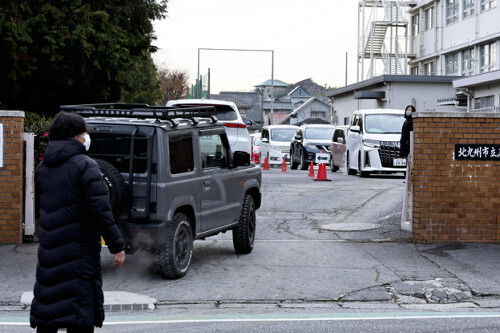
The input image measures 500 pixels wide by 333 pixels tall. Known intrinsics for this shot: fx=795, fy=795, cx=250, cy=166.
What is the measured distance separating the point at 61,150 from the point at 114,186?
2.95 metres

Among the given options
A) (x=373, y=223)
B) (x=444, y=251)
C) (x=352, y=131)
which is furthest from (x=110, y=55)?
(x=444, y=251)

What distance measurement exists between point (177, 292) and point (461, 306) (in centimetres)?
288

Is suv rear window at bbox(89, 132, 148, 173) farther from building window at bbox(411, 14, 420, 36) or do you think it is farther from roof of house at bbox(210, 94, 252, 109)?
roof of house at bbox(210, 94, 252, 109)

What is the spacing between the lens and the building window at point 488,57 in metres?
37.4

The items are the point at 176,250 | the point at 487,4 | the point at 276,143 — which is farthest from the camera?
the point at 487,4

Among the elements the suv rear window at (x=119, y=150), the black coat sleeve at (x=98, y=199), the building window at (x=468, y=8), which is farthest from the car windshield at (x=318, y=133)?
the black coat sleeve at (x=98, y=199)

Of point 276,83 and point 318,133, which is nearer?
point 318,133

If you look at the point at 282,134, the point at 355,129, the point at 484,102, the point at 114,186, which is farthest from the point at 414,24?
the point at 114,186

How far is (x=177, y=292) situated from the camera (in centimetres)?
822

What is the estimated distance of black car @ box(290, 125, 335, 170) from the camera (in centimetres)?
2884

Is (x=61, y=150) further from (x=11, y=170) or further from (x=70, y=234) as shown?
(x=11, y=170)

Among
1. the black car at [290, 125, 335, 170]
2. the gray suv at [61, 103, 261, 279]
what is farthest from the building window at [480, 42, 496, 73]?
the gray suv at [61, 103, 261, 279]

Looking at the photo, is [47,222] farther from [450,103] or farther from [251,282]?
[450,103]

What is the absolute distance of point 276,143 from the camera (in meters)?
33.3
